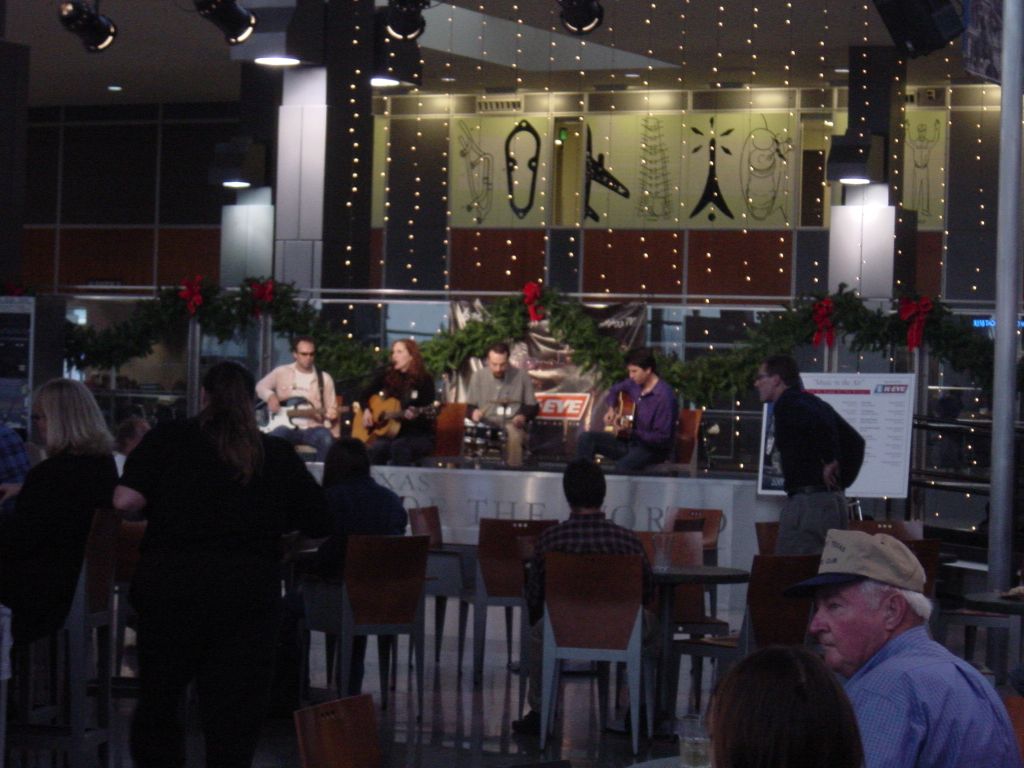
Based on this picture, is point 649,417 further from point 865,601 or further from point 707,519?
point 865,601

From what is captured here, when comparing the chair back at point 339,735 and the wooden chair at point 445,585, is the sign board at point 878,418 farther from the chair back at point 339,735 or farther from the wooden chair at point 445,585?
the chair back at point 339,735

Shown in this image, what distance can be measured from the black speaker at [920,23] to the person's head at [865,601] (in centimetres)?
597

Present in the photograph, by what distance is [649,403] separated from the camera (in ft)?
39.0

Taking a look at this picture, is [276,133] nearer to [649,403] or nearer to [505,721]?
[649,403]

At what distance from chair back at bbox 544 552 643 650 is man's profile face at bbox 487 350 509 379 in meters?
6.17

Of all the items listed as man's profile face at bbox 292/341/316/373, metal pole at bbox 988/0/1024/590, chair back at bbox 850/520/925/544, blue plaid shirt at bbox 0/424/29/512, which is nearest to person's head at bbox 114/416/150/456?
blue plaid shirt at bbox 0/424/29/512

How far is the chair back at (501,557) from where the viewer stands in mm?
7902

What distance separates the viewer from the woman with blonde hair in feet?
17.3

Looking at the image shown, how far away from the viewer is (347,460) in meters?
7.45

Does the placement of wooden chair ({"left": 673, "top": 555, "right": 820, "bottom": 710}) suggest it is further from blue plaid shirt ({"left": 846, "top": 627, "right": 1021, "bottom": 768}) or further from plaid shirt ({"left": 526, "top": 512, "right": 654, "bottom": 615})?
blue plaid shirt ({"left": 846, "top": 627, "right": 1021, "bottom": 768})

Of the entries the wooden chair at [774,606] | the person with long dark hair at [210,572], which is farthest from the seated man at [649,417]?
the person with long dark hair at [210,572]

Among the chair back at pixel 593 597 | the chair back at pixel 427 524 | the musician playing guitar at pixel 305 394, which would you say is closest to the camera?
the chair back at pixel 593 597

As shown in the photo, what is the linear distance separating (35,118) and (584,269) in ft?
26.8

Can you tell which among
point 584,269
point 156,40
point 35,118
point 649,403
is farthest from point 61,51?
point 649,403
